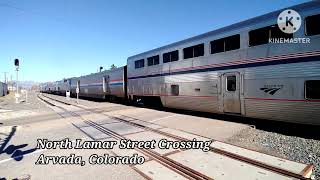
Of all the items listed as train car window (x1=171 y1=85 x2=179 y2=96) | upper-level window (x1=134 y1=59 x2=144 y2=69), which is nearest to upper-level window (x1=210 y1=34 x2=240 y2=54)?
train car window (x1=171 y1=85 x2=179 y2=96)

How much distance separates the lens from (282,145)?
7980mm

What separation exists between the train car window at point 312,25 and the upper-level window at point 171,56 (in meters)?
7.54

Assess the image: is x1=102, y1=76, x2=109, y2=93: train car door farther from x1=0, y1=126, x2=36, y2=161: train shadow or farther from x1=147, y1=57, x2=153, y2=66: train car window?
x1=0, y1=126, x2=36, y2=161: train shadow

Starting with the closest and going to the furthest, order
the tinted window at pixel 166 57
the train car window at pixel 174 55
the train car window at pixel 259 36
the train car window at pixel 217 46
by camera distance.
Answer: the train car window at pixel 259 36 < the train car window at pixel 217 46 < the train car window at pixel 174 55 < the tinted window at pixel 166 57

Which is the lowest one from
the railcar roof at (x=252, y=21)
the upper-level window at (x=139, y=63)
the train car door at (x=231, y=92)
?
the train car door at (x=231, y=92)

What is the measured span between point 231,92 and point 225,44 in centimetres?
224

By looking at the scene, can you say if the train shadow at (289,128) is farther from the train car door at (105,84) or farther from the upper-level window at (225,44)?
the train car door at (105,84)

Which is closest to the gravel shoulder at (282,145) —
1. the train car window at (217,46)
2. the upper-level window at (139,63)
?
the train car window at (217,46)

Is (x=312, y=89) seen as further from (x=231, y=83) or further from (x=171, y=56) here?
(x=171, y=56)

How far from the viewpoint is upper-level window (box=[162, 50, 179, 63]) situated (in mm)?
15014

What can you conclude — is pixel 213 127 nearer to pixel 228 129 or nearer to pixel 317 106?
pixel 228 129

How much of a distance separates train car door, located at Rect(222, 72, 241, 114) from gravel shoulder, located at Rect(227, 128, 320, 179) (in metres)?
1.30

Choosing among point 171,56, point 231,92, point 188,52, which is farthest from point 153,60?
point 231,92

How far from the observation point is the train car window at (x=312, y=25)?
8.19m
